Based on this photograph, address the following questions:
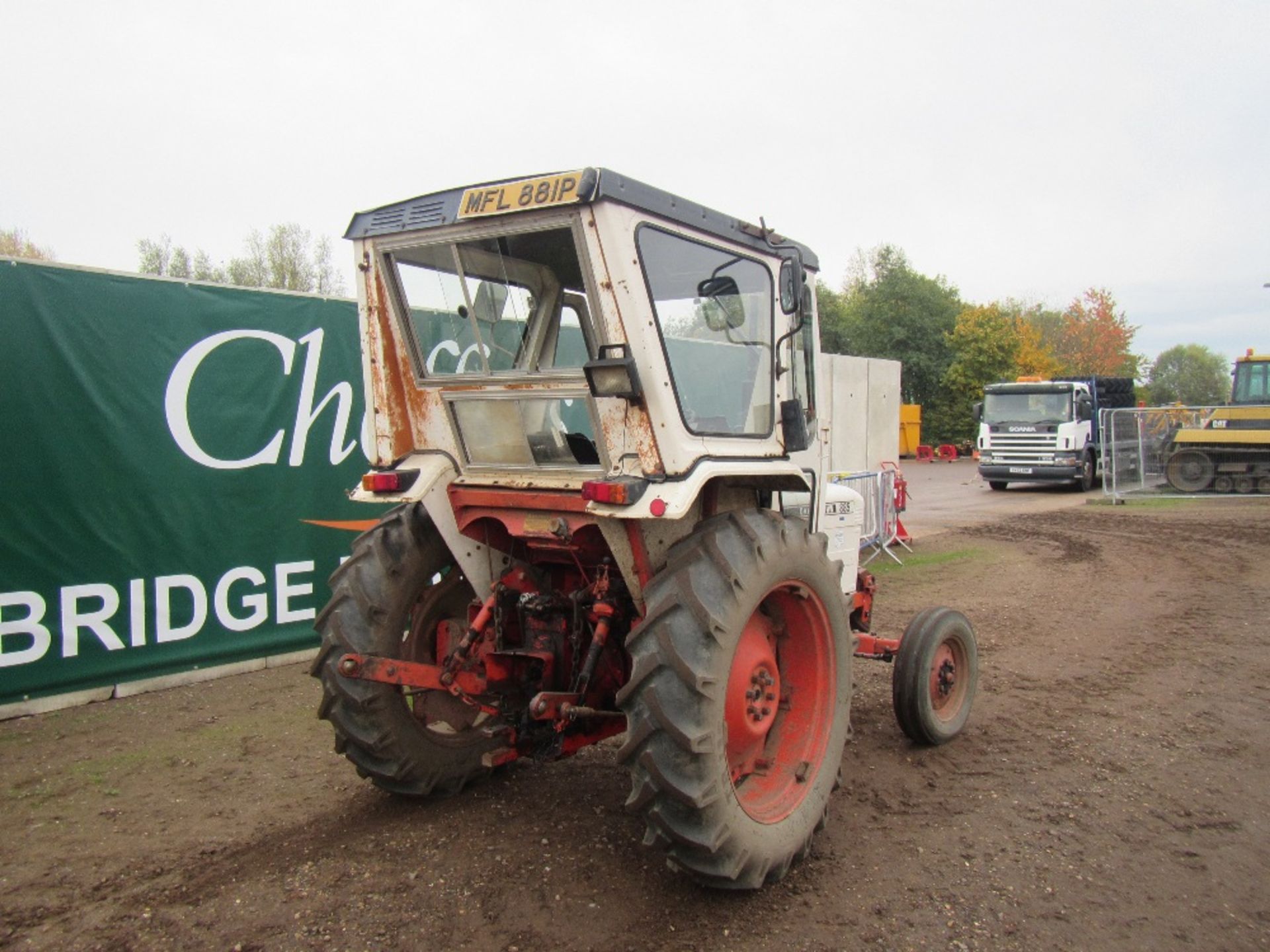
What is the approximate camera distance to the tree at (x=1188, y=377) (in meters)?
66.4

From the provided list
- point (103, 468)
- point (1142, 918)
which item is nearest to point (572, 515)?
point (1142, 918)

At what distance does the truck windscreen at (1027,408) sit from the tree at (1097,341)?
97.1 ft

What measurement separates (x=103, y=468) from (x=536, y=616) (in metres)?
3.73

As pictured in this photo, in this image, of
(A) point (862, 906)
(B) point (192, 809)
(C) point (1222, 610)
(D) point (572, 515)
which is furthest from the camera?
(C) point (1222, 610)

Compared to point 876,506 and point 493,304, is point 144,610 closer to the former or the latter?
point 493,304

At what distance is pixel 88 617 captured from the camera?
228 inches

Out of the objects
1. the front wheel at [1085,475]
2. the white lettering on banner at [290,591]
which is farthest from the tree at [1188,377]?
the white lettering on banner at [290,591]

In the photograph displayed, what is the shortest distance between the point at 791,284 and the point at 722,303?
1.01 feet

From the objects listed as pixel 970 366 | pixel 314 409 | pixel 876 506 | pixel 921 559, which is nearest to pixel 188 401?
pixel 314 409

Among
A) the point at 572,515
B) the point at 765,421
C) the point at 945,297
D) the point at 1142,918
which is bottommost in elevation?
the point at 1142,918

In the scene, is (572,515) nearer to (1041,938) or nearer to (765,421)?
(765,421)

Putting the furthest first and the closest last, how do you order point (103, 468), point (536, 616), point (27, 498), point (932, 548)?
1. point (932, 548)
2. point (103, 468)
3. point (27, 498)
4. point (536, 616)

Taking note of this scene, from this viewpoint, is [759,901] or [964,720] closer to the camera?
[759,901]

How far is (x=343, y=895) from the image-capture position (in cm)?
346
